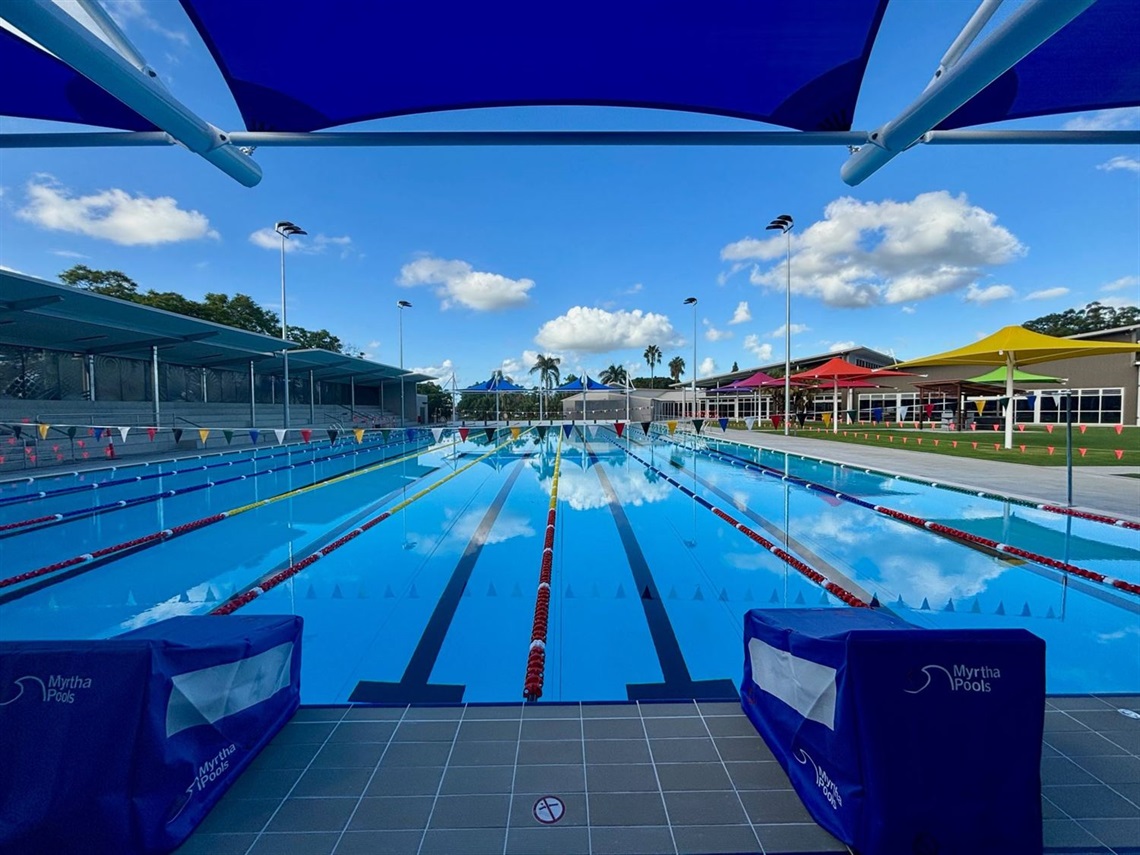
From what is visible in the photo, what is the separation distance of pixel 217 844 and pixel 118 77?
7.13ft

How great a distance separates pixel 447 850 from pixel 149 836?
0.82 meters

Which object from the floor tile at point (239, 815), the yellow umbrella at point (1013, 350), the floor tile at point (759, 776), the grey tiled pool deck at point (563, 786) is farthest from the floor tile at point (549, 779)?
the yellow umbrella at point (1013, 350)

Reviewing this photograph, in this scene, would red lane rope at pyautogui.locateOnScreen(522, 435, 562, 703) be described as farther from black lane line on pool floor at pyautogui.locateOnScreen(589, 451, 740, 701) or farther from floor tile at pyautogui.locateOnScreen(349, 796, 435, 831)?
floor tile at pyautogui.locateOnScreen(349, 796, 435, 831)

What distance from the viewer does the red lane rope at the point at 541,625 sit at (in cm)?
272

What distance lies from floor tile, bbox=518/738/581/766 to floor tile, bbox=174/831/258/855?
0.88 m

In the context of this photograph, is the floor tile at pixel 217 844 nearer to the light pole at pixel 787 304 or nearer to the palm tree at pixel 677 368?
the light pole at pixel 787 304

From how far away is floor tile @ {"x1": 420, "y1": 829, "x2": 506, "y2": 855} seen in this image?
5.03ft

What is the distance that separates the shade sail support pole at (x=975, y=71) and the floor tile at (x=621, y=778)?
89.3 inches

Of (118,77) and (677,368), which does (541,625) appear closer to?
(118,77)

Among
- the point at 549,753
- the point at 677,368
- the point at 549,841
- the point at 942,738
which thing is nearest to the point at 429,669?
the point at 549,753

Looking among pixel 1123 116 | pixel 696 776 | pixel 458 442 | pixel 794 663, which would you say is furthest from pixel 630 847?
pixel 458 442

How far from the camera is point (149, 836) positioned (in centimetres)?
142

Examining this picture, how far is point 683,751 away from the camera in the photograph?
1.97 m

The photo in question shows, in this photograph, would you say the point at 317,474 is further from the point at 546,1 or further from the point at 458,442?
the point at 546,1
